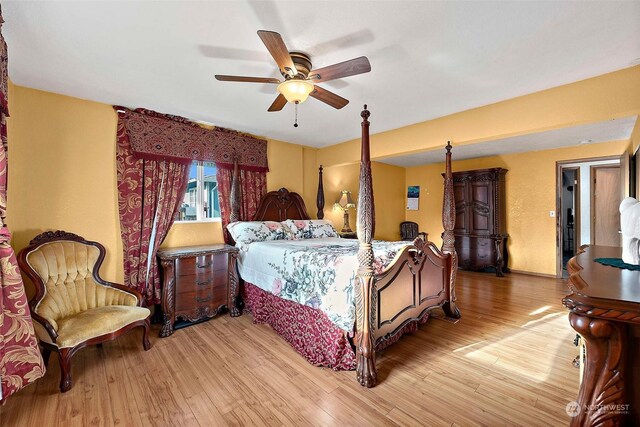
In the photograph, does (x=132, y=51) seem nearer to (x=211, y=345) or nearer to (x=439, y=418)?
(x=211, y=345)

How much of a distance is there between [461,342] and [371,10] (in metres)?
2.74

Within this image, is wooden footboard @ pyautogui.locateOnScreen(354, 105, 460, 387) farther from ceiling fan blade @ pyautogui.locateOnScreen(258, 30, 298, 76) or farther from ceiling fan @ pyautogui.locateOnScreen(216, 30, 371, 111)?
ceiling fan blade @ pyautogui.locateOnScreen(258, 30, 298, 76)

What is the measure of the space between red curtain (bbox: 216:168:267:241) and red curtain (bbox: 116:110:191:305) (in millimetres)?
714

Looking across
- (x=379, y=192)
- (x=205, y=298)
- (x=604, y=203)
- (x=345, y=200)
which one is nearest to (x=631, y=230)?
(x=205, y=298)

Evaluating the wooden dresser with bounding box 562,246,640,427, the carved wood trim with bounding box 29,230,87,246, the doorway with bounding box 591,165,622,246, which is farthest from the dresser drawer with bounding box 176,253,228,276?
the doorway with bounding box 591,165,622,246

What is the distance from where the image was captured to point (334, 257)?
7.55ft

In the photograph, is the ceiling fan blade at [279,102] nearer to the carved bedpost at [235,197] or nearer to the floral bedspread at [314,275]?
the floral bedspread at [314,275]

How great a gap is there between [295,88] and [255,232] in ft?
6.74

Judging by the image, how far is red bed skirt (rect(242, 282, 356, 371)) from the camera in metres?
2.12

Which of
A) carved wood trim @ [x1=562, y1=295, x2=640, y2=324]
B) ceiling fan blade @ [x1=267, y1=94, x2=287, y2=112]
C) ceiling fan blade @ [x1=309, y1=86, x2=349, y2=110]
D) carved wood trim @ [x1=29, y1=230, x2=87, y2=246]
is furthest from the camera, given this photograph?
carved wood trim @ [x1=29, y1=230, x2=87, y2=246]

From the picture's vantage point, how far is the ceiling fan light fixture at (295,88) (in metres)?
1.90

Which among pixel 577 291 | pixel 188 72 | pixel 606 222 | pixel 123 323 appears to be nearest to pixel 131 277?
pixel 123 323

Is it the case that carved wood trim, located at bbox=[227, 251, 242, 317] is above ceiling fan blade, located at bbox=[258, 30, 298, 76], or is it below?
below

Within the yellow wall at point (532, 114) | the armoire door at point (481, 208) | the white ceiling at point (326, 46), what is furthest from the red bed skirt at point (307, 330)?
the armoire door at point (481, 208)
